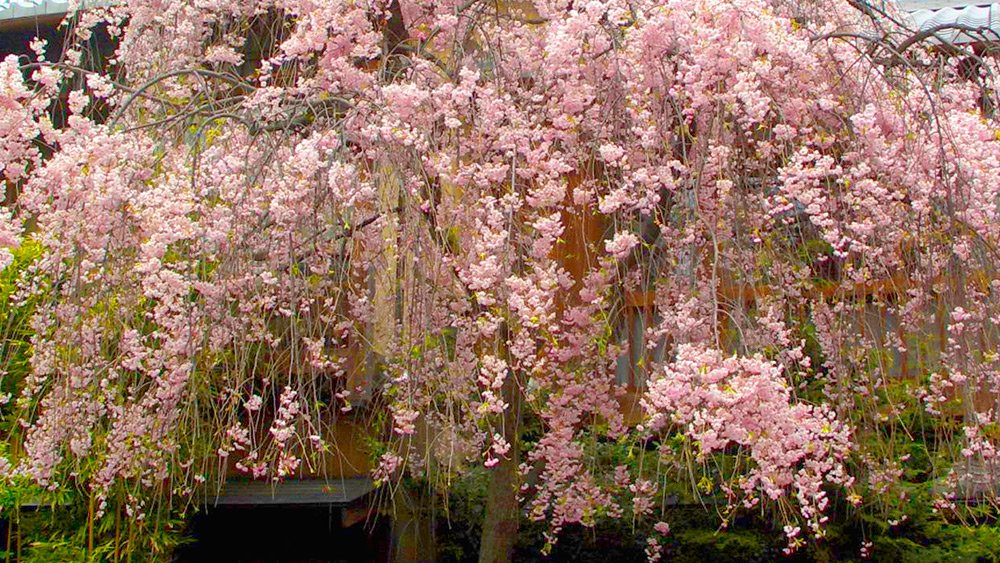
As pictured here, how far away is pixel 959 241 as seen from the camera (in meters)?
3.46

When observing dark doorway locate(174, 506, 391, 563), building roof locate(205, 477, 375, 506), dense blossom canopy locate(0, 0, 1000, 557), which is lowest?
dark doorway locate(174, 506, 391, 563)

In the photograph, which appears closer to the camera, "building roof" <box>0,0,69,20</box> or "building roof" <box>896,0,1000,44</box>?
"building roof" <box>896,0,1000,44</box>

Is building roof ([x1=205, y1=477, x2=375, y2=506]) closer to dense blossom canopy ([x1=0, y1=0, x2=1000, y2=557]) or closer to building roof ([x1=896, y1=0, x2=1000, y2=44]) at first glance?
dense blossom canopy ([x1=0, y1=0, x2=1000, y2=557])

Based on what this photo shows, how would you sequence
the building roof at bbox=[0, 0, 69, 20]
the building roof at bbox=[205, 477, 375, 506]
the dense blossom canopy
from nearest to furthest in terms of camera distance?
the dense blossom canopy, the building roof at bbox=[205, 477, 375, 506], the building roof at bbox=[0, 0, 69, 20]

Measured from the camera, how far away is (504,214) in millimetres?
3309

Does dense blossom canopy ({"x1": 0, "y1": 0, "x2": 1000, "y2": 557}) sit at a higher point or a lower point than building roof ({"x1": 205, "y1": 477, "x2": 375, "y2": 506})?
higher

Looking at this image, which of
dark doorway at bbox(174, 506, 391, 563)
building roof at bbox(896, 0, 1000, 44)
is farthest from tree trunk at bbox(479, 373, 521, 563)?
building roof at bbox(896, 0, 1000, 44)

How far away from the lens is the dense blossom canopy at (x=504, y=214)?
322 cm

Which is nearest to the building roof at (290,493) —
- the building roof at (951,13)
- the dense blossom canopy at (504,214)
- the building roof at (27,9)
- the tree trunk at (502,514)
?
the tree trunk at (502,514)

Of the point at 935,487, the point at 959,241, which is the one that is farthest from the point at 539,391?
the point at 935,487

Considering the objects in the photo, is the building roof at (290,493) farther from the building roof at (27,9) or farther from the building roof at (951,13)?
the building roof at (951,13)

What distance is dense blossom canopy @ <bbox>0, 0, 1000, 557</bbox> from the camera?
322 centimetres

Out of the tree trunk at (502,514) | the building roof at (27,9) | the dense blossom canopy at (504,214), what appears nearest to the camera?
the dense blossom canopy at (504,214)

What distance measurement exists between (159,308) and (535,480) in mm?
2788
